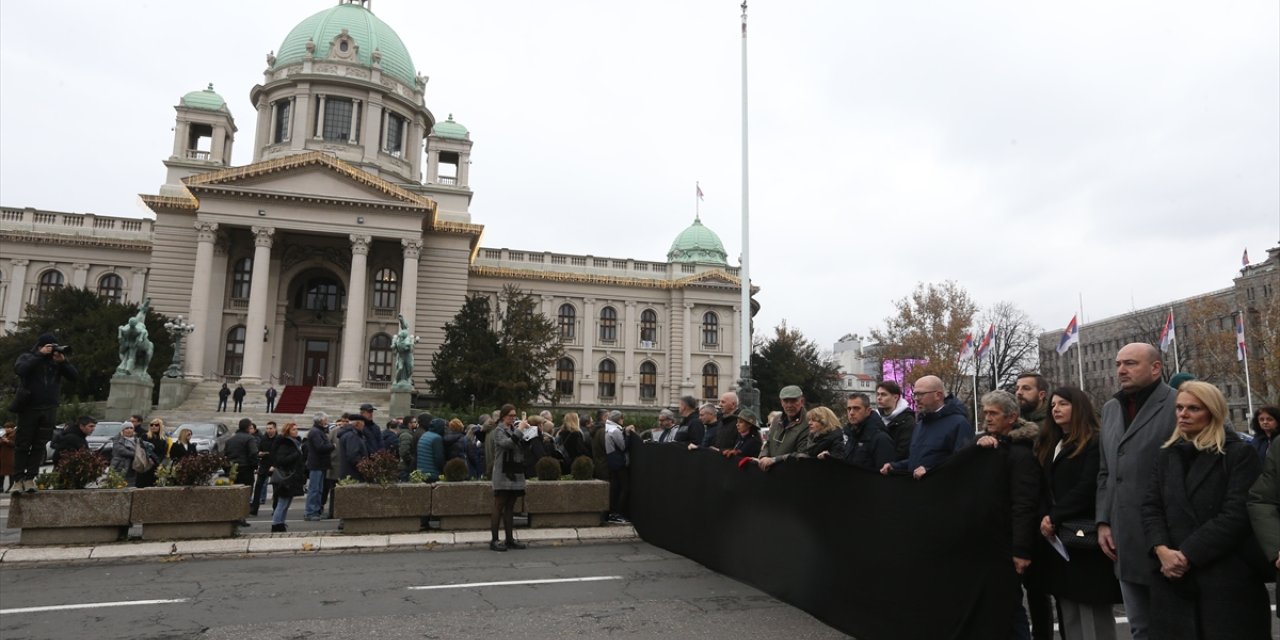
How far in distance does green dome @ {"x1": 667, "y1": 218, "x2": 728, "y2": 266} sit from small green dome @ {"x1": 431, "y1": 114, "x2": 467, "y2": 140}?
18925mm

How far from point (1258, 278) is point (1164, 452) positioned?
77.8m

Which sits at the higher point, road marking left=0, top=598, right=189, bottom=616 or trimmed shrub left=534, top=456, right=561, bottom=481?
trimmed shrub left=534, top=456, right=561, bottom=481

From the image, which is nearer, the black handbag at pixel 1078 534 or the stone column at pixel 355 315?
the black handbag at pixel 1078 534

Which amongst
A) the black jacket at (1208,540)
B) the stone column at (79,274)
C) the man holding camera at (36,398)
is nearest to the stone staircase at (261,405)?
the stone column at (79,274)

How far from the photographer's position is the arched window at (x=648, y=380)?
5831 cm

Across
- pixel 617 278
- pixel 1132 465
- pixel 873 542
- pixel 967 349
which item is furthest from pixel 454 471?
pixel 617 278

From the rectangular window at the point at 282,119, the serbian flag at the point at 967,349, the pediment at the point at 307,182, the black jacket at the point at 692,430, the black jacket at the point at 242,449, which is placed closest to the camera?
the black jacket at the point at 692,430

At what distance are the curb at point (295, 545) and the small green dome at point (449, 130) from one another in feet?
163

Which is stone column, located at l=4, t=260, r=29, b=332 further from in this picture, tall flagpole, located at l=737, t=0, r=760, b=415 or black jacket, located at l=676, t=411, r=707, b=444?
black jacket, located at l=676, t=411, r=707, b=444

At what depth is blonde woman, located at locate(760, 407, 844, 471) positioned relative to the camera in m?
7.46

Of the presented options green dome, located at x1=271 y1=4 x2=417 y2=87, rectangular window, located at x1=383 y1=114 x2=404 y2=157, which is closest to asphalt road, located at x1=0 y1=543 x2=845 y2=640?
rectangular window, located at x1=383 y1=114 x2=404 y2=157

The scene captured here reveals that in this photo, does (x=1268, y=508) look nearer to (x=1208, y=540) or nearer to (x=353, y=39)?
(x=1208, y=540)

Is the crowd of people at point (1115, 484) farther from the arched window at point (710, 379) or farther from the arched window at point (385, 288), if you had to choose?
the arched window at point (710, 379)

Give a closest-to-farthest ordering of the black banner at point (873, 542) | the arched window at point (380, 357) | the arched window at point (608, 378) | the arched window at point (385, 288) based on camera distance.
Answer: the black banner at point (873, 542) → the arched window at point (380, 357) → the arched window at point (385, 288) → the arched window at point (608, 378)
